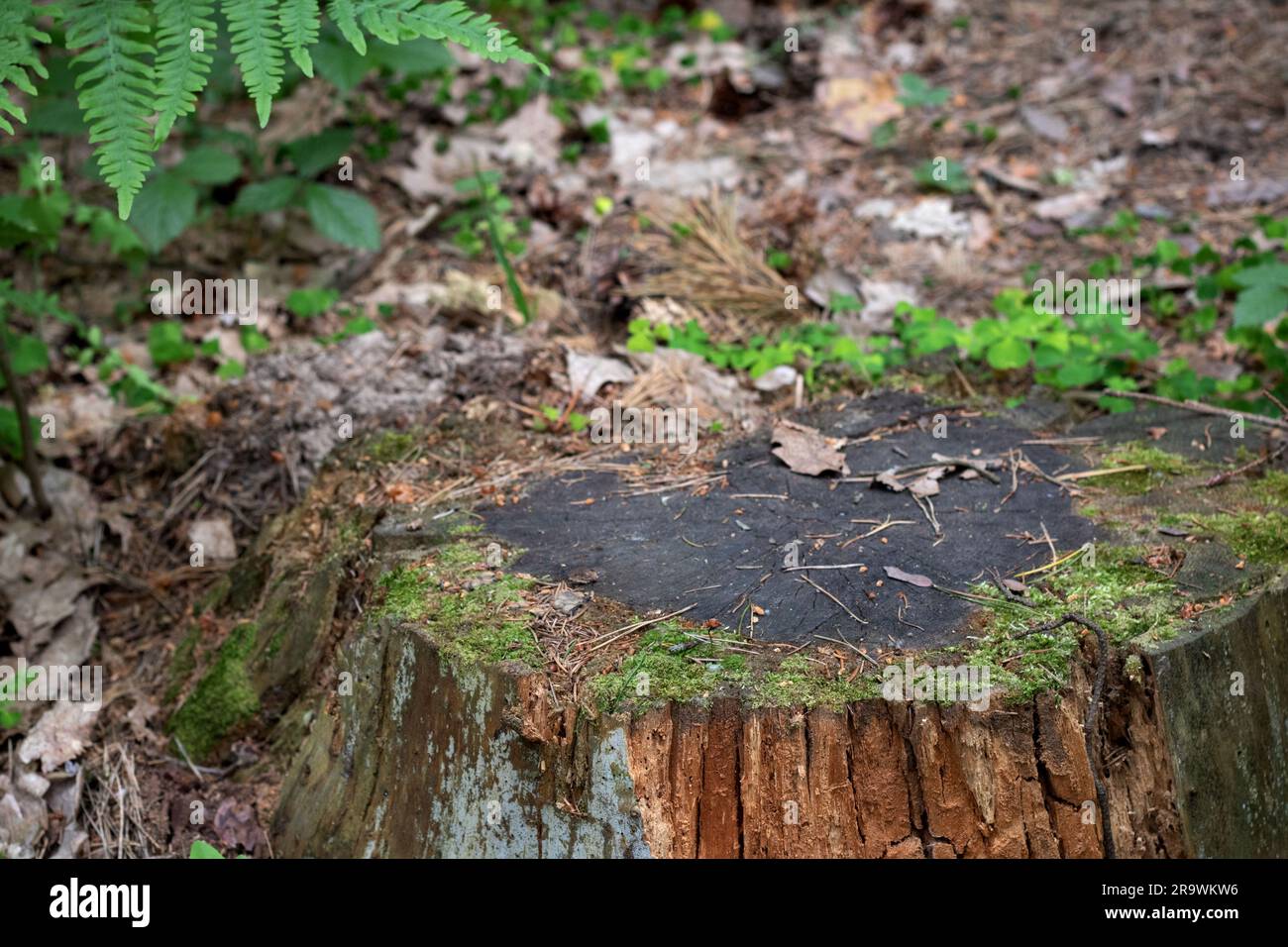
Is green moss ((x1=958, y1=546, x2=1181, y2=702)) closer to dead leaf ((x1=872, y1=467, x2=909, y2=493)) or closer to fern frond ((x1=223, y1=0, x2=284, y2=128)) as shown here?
dead leaf ((x1=872, y1=467, x2=909, y2=493))

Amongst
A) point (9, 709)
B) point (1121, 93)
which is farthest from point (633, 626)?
point (1121, 93)

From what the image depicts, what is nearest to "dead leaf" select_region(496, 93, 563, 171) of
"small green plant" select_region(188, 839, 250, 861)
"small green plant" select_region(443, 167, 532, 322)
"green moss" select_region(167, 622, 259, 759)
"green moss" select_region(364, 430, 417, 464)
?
"small green plant" select_region(443, 167, 532, 322)

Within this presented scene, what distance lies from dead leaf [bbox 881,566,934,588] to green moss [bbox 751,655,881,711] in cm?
38

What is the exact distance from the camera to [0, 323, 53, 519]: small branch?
3525mm

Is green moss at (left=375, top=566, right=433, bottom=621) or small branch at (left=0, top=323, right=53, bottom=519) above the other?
small branch at (left=0, top=323, right=53, bottom=519)

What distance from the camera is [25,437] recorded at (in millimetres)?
3711

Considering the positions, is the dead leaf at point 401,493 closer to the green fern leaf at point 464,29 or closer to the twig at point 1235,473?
the green fern leaf at point 464,29

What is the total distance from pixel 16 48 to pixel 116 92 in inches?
8.3

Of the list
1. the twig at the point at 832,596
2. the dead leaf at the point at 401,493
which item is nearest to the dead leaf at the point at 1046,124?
the twig at the point at 832,596

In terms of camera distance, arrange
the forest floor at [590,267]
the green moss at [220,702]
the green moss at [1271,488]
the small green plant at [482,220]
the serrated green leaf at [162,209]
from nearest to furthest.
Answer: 1. the green moss at [1271,488]
2. the green moss at [220,702]
3. the forest floor at [590,267]
4. the serrated green leaf at [162,209]
5. the small green plant at [482,220]

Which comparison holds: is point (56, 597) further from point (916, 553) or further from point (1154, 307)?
point (1154, 307)

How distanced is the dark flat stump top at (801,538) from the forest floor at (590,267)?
0.66 feet

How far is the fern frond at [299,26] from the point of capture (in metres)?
2.34
